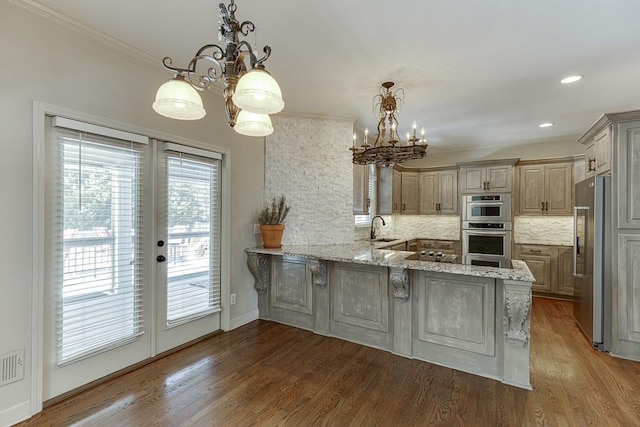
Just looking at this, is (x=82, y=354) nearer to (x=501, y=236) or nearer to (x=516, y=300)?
(x=516, y=300)

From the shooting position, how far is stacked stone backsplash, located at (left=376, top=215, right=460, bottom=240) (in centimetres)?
619

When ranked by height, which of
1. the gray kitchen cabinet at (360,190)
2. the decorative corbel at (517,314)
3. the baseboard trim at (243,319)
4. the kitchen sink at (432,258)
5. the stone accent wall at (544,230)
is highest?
the gray kitchen cabinet at (360,190)

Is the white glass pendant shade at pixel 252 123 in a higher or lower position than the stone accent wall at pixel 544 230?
higher

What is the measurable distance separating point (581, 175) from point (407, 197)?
2.79 metres

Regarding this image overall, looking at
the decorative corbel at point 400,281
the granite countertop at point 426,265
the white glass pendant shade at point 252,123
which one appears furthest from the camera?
the decorative corbel at point 400,281

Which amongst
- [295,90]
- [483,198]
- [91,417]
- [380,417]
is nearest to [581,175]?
[483,198]

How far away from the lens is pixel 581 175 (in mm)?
4762

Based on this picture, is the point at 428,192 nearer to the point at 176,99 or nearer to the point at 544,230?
the point at 544,230

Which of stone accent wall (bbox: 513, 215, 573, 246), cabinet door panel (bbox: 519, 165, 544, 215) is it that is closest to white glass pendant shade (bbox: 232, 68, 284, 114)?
cabinet door panel (bbox: 519, 165, 544, 215)

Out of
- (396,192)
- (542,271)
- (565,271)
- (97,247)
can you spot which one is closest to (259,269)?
(97,247)

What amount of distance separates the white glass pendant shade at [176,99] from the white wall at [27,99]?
126 centimetres

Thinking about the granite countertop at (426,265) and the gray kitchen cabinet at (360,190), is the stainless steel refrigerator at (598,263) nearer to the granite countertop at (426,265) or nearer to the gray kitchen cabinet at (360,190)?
the granite countertop at (426,265)

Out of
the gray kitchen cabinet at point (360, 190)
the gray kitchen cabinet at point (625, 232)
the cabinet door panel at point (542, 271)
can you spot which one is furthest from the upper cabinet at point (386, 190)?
the gray kitchen cabinet at point (625, 232)

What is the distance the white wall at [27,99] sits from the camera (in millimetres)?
1914
